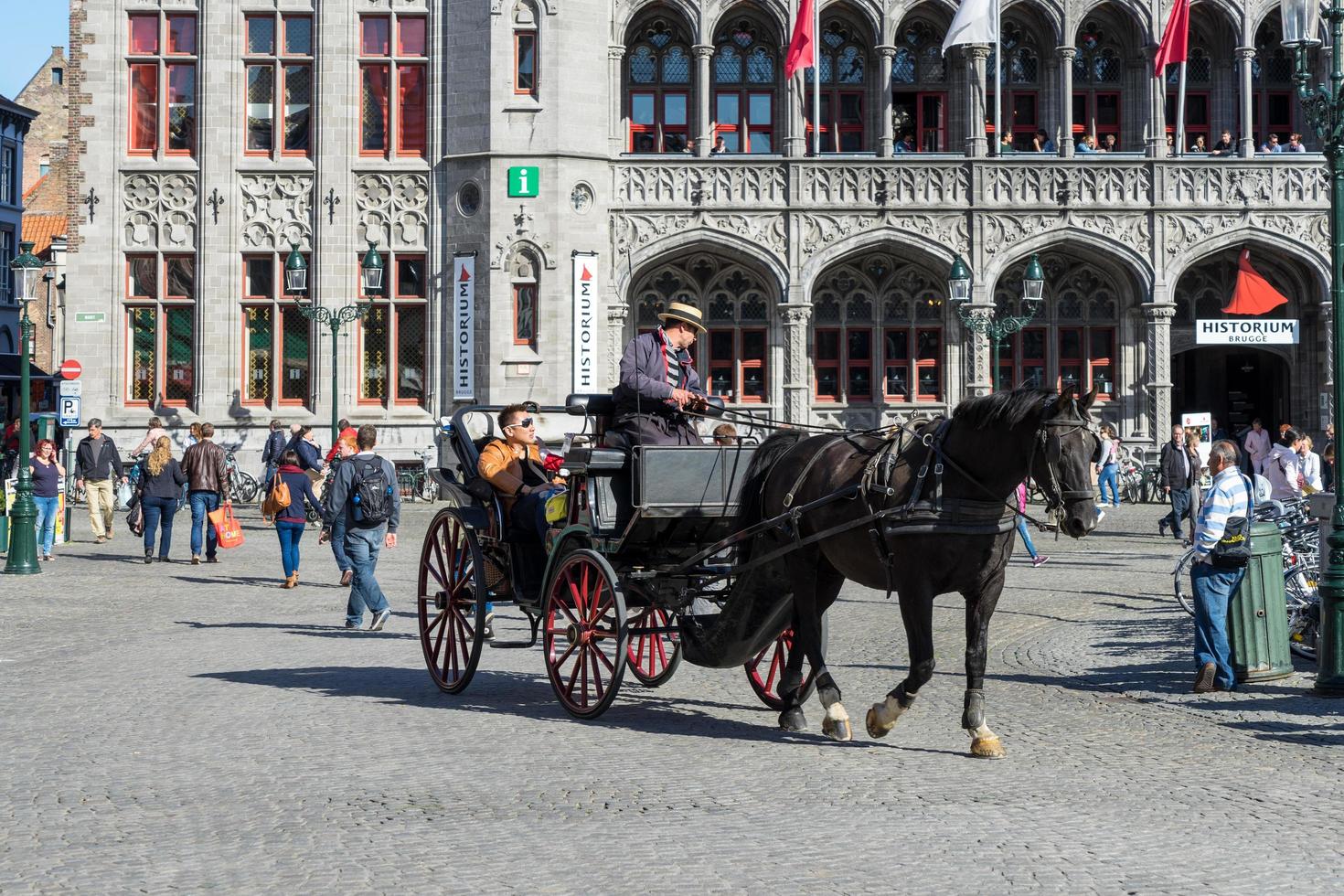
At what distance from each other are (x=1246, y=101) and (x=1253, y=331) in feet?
15.0

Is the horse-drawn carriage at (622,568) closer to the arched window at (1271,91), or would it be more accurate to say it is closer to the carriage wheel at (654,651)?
the carriage wheel at (654,651)

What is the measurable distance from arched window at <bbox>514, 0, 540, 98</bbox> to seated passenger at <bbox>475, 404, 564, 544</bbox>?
70.8ft

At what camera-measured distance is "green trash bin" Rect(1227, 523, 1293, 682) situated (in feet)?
34.2

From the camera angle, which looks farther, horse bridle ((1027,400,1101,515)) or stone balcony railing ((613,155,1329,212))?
stone balcony railing ((613,155,1329,212))

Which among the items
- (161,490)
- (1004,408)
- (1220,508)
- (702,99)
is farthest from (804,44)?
(1004,408)

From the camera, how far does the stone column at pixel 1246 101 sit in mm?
31172

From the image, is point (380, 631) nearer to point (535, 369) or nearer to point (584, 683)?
point (584, 683)

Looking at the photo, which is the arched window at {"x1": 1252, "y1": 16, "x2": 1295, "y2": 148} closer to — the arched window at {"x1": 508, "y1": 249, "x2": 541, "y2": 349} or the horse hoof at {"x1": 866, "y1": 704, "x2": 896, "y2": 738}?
the arched window at {"x1": 508, "y1": 249, "x2": 541, "y2": 349}

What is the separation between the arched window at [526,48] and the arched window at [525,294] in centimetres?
304

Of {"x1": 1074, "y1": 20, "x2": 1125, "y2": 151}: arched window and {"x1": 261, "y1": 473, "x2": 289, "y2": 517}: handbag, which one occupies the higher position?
{"x1": 1074, "y1": 20, "x2": 1125, "y2": 151}: arched window

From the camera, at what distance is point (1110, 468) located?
98.0 feet

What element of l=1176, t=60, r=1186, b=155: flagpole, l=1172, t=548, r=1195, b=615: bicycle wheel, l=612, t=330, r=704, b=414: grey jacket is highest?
l=1176, t=60, r=1186, b=155: flagpole

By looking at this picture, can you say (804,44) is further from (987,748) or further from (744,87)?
(987,748)

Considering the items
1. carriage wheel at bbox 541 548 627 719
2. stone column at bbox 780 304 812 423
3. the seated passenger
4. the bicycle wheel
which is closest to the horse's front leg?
carriage wheel at bbox 541 548 627 719
